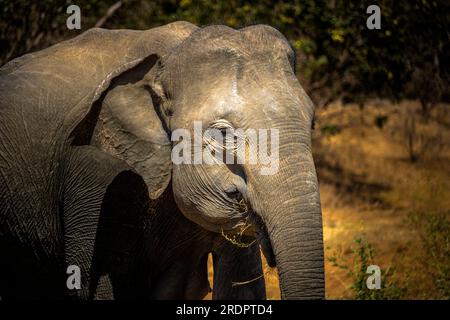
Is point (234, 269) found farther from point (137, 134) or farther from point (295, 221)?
point (295, 221)

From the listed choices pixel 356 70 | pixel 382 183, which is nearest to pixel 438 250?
pixel 356 70

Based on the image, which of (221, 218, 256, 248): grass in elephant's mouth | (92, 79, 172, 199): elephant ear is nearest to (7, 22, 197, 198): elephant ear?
(92, 79, 172, 199): elephant ear

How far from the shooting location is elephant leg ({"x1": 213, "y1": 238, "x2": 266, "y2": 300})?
5.19m

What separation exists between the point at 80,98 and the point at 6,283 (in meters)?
1.12

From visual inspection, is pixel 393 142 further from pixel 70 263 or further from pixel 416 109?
pixel 70 263

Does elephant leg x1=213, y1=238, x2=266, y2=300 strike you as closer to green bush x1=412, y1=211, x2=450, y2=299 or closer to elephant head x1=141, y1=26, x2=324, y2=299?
elephant head x1=141, y1=26, x2=324, y2=299

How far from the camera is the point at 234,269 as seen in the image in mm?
5215

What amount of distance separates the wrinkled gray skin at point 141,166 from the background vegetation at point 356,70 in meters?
2.97

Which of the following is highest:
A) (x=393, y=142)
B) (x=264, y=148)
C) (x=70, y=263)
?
(x=393, y=142)

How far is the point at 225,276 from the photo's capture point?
522 centimetres

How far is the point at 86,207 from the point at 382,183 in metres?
6.74

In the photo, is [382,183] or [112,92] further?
[382,183]
